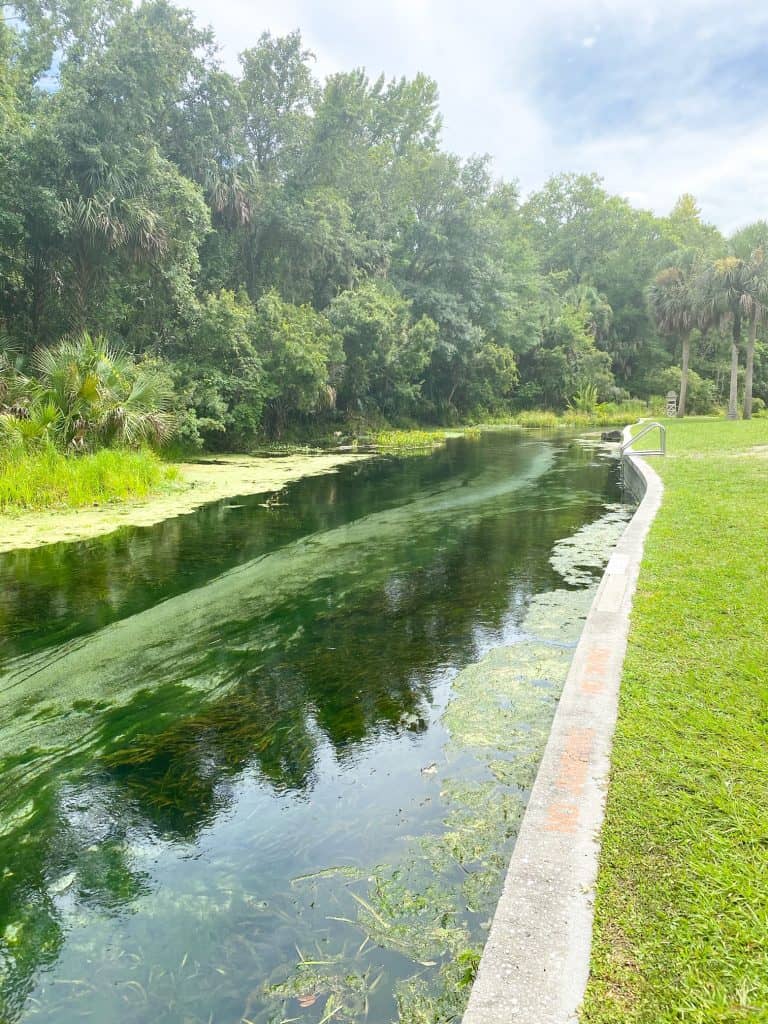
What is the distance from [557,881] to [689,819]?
615mm

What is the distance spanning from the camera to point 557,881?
2309 mm

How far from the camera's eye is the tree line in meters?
17.0

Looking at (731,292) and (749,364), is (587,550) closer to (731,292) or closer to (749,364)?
(749,364)

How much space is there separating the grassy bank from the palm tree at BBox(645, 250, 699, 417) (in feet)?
116

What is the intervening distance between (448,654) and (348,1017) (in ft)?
10.7

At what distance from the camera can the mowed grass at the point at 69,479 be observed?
11.0 meters

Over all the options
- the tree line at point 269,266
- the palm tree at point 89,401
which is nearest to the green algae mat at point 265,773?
the palm tree at point 89,401

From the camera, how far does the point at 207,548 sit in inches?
358

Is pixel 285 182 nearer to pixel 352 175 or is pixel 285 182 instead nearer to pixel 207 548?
pixel 352 175

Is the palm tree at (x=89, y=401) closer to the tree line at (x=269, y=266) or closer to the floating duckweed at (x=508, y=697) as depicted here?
the tree line at (x=269, y=266)

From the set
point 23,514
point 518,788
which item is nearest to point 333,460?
point 23,514

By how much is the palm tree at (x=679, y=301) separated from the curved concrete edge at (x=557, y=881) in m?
36.8

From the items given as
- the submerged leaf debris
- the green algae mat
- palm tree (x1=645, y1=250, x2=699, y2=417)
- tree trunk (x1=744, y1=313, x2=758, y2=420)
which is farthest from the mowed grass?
palm tree (x1=645, y1=250, x2=699, y2=417)

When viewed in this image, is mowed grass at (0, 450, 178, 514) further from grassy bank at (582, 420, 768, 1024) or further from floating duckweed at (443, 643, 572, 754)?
grassy bank at (582, 420, 768, 1024)
